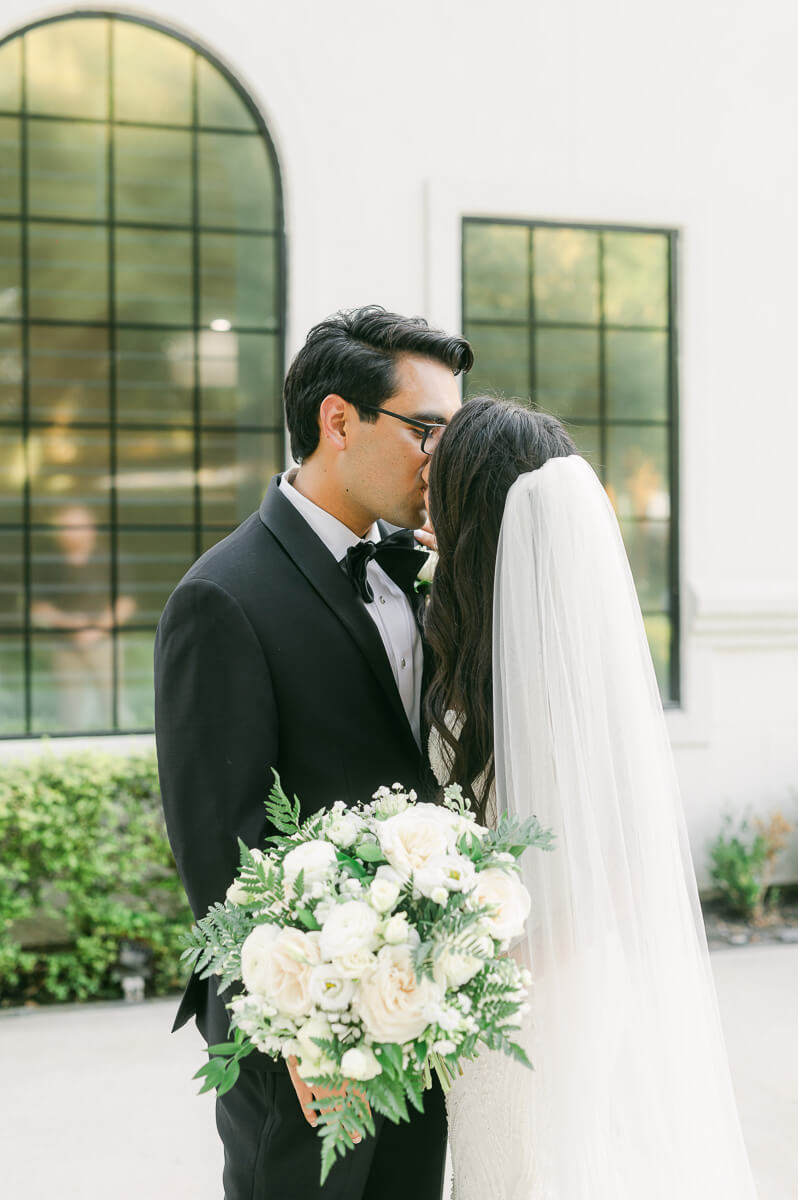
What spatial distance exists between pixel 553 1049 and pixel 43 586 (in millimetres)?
4251

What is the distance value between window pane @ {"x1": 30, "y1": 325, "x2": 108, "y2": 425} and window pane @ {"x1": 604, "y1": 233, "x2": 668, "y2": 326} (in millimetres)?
2878

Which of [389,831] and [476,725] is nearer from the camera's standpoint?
[389,831]

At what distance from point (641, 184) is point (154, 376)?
116 inches

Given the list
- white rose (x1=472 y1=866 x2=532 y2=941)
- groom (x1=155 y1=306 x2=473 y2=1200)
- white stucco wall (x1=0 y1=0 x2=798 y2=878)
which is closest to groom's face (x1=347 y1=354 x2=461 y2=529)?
groom (x1=155 y1=306 x2=473 y2=1200)

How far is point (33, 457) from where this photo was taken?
17.9 ft

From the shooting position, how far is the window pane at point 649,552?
6320mm

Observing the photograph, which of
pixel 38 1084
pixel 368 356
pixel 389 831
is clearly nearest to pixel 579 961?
pixel 389 831

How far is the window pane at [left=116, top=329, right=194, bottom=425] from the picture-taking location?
5.57 m

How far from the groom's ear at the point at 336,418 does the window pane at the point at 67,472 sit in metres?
3.47

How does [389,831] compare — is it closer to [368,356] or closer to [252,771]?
[252,771]

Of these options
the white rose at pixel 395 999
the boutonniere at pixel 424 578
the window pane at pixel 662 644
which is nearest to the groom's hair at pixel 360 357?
the boutonniere at pixel 424 578

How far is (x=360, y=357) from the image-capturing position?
7.60ft

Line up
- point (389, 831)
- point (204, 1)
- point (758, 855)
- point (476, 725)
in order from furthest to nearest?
point (758, 855) → point (204, 1) → point (476, 725) → point (389, 831)

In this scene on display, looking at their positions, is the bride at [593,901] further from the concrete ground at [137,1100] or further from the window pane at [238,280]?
the window pane at [238,280]
